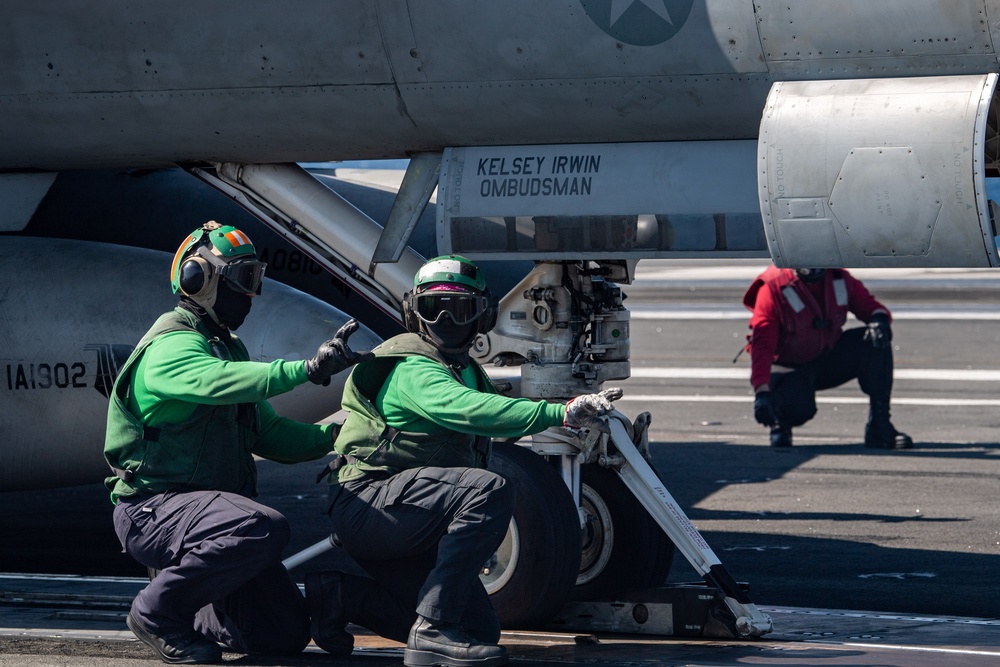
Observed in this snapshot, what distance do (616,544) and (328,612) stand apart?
1.53 metres

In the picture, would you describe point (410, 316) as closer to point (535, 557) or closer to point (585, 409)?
point (585, 409)

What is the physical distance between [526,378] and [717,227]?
3.95ft

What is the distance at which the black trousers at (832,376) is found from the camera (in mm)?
13508

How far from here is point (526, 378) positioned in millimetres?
7574

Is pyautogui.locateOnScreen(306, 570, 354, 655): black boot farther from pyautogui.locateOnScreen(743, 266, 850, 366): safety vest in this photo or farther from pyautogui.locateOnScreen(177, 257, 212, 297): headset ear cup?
pyautogui.locateOnScreen(743, 266, 850, 366): safety vest

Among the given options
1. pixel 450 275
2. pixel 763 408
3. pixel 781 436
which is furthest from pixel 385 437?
pixel 781 436

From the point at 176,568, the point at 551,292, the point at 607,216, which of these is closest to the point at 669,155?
the point at 607,216

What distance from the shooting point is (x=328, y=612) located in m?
6.40

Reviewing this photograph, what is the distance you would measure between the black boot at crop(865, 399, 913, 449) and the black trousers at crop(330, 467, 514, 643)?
782 centimetres

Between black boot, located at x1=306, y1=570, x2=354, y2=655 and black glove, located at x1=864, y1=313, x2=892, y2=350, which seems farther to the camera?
black glove, located at x1=864, y1=313, x2=892, y2=350

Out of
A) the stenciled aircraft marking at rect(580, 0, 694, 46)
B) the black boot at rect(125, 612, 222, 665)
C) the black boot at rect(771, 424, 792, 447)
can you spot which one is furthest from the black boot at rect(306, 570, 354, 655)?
the black boot at rect(771, 424, 792, 447)

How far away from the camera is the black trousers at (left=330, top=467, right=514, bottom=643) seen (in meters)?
5.95

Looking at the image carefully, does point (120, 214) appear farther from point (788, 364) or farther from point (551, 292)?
point (788, 364)

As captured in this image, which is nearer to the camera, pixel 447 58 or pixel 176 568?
pixel 176 568
